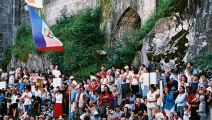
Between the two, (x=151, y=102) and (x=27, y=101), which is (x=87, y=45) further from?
(x=151, y=102)

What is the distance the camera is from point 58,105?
2148 centimetres

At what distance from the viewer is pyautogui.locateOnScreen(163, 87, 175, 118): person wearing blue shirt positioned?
17188mm

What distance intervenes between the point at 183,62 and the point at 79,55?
8400 millimetres

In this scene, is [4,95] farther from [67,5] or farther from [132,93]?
[67,5]

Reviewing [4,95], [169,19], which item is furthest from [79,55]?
[169,19]

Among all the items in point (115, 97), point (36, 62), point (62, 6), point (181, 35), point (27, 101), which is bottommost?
point (27, 101)

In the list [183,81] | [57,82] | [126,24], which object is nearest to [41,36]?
[57,82]

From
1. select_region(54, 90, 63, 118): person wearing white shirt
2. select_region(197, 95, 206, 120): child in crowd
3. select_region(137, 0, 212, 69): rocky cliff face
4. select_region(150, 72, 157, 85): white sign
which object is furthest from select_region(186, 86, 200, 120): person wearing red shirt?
select_region(54, 90, 63, 118): person wearing white shirt

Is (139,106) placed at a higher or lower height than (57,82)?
lower

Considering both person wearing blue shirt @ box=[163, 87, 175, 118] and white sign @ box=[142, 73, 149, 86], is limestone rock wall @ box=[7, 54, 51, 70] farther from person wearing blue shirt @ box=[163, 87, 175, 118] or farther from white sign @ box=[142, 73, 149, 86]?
person wearing blue shirt @ box=[163, 87, 175, 118]

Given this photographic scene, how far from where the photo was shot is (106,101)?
19641 mm

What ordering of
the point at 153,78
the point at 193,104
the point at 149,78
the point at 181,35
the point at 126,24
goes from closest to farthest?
the point at 193,104
the point at 153,78
the point at 149,78
the point at 181,35
the point at 126,24

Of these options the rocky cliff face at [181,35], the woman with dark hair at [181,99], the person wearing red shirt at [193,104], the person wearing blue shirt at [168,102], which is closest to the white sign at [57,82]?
the rocky cliff face at [181,35]

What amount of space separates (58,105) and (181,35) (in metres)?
6.19
